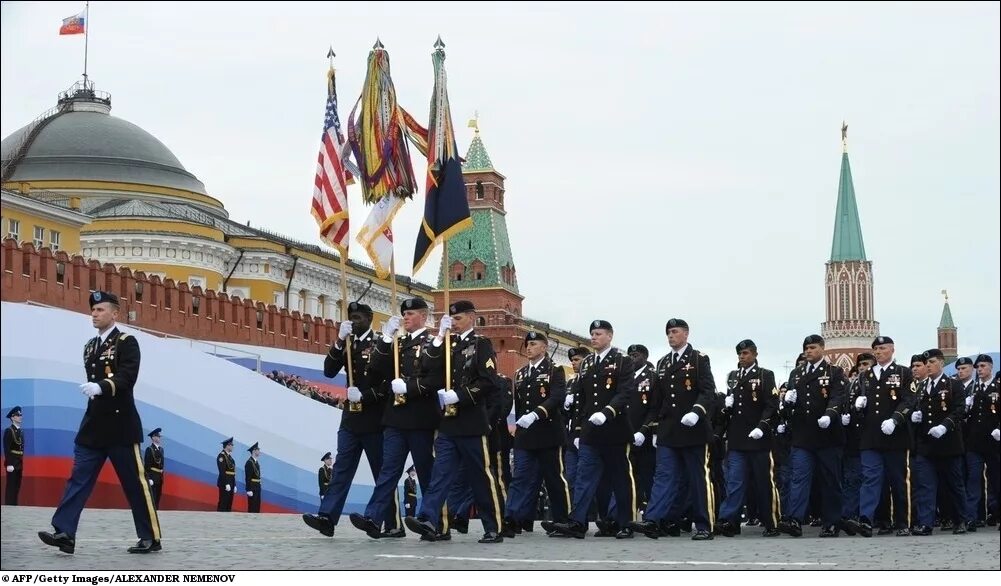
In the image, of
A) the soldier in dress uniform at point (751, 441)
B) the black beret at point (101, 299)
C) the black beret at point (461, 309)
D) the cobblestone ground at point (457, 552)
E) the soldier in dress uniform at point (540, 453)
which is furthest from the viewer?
the soldier in dress uniform at point (751, 441)

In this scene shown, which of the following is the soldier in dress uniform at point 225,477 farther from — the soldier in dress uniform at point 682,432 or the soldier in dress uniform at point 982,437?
the soldier in dress uniform at point 682,432

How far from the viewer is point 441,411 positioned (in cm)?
1142

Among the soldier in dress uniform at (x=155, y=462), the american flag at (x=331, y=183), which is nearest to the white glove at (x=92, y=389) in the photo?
the american flag at (x=331, y=183)

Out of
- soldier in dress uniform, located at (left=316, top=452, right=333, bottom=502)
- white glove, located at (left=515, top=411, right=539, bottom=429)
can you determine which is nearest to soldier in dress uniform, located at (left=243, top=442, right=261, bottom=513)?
soldier in dress uniform, located at (left=316, top=452, right=333, bottom=502)

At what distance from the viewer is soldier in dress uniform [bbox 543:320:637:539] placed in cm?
1255

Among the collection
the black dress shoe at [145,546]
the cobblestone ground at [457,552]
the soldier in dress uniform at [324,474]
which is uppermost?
the soldier in dress uniform at [324,474]

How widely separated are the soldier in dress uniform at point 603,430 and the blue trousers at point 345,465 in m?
1.58

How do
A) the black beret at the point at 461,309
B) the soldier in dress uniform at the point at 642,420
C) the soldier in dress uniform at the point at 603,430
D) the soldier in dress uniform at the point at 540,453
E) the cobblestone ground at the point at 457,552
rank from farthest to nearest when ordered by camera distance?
1. the soldier in dress uniform at the point at 642,420
2. the soldier in dress uniform at the point at 540,453
3. the soldier in dress uniform at the point at 603,430
4. the black beret at the point at 461,309
5. the cobblestone ground at the point at 457,552

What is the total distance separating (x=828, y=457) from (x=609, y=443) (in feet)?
7.30

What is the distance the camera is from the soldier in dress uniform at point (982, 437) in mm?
16125

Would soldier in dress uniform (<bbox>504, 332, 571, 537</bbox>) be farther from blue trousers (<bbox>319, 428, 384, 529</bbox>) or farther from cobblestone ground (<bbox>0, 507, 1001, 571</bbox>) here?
blue trousers (<bbox>319, 428, 384, 529</bbox>)

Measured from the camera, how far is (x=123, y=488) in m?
9.41
